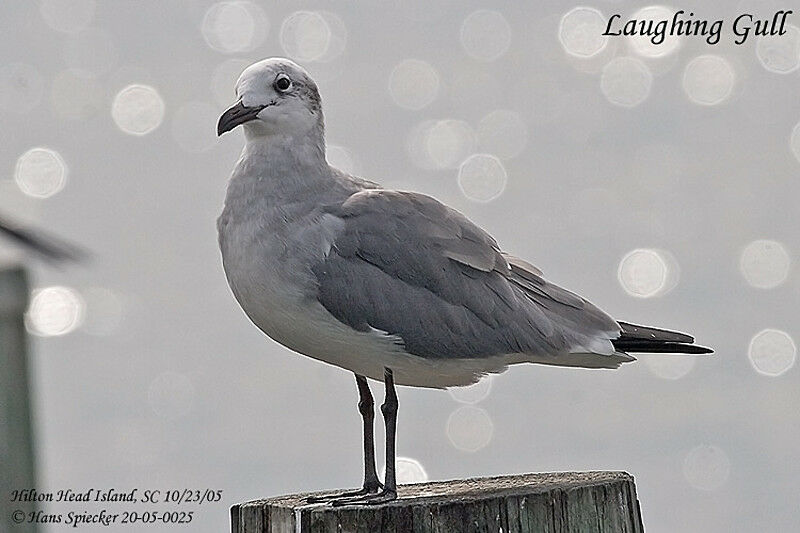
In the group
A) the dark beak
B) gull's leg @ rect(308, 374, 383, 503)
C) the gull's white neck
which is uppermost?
the dark beak

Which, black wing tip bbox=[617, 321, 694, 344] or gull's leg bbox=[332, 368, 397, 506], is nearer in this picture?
gull's leg bbox=[332, 368, 397, 506]

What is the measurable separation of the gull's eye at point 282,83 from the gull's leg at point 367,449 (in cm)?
126

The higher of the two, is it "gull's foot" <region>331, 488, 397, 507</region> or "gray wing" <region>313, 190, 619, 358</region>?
"gray wing" <region>313, 190, 619, 358</region>

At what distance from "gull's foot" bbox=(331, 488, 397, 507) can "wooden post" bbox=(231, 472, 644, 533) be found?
0.09 metres

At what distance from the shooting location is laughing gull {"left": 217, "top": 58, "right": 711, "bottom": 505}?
4.91 m

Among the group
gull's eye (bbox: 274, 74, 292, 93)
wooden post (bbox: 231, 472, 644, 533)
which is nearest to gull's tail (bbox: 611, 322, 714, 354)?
wooden post (bbox: 231, 472, 644, 533)

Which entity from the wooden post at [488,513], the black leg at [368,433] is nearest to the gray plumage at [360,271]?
the black leg at [368,433]

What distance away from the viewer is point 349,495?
492cm

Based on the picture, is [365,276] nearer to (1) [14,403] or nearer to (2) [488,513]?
(2) [488,513]

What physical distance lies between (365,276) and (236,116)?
32.9 inches

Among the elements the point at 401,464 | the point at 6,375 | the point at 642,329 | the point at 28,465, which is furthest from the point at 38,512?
the point at 401,464

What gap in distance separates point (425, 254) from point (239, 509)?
1359 millimetres

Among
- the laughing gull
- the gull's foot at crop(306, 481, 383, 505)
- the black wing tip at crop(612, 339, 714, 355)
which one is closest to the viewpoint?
the gull's foot at crop(306, 481, 383, 505)

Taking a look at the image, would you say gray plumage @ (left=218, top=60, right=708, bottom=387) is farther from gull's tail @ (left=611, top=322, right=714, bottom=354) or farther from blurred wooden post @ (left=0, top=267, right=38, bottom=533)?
blurred wooden post @ (left=0, top=267, right=38, bottom=533)
